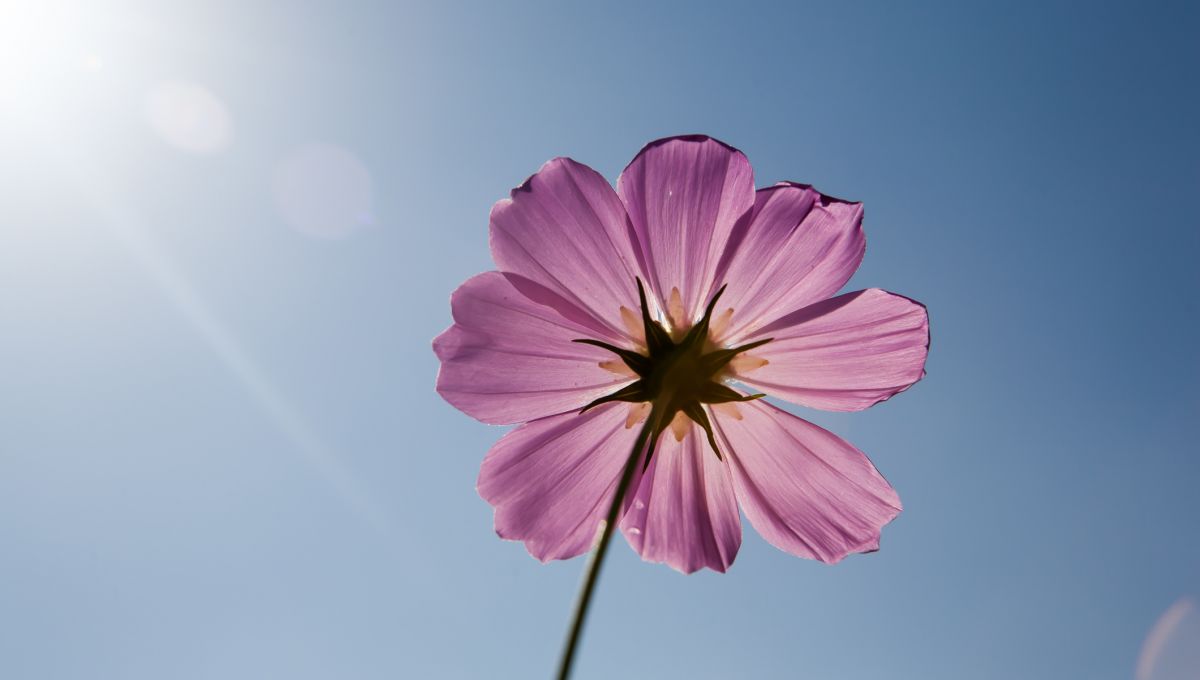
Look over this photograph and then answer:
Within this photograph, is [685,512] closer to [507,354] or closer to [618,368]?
[618,368]

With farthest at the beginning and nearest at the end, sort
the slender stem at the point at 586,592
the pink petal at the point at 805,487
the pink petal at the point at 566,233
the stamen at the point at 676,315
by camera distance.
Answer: the stamen at the point at 676,315, the pink petal at the point at 805,487, the pink petal at the point at 566,233, the slender stem at the point at 586,592

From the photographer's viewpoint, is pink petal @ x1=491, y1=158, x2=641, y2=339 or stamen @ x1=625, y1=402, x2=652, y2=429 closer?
pink petal @ x1=491, y1=158, x2=641, y2=339

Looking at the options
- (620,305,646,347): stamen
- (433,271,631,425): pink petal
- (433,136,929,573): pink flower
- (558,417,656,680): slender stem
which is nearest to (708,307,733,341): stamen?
(433,136,929,573): pink flower

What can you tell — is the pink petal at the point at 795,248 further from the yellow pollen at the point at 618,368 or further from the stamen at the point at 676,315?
the yellow pollen at the point at 618,368

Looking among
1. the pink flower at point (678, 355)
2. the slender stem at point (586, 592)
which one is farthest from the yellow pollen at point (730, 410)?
the slender stem at point (586, 592)

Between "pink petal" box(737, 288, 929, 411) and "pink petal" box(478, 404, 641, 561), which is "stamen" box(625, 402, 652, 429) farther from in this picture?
"pink petal" box(737, 288, 929, 411)

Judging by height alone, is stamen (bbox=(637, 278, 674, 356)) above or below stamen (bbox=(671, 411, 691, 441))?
above
